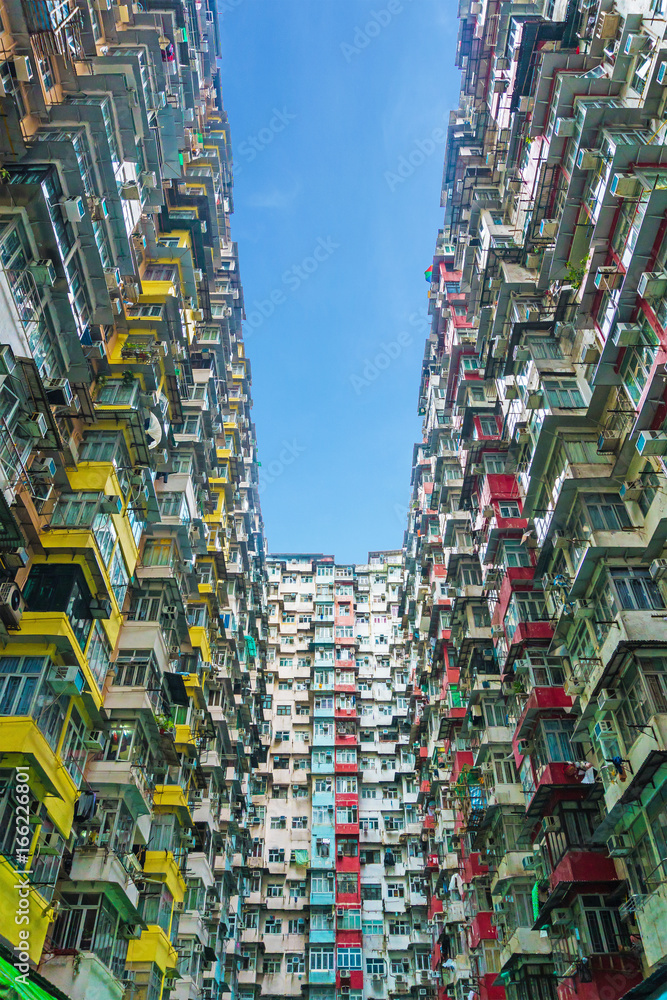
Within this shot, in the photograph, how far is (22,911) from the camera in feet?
50.1

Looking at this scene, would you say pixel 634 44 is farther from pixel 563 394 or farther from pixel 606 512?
pixel 606 512

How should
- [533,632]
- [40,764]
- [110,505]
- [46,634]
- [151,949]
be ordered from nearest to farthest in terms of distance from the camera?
[40,764], [46,634], [110,505], [151,949], [533,632]

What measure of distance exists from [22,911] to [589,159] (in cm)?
2699

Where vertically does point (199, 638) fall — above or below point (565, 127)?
below

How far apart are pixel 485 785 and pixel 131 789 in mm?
17249

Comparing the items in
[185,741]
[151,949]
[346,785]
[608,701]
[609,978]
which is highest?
[346,785]

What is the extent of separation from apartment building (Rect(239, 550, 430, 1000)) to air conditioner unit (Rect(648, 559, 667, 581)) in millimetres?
36302

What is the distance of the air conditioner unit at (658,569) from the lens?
20016mm

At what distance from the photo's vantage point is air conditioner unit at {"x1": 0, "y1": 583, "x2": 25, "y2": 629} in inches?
687

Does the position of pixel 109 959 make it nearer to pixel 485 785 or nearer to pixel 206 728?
pixel 206 728

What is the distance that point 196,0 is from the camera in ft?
144

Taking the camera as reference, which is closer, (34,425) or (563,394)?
(34,425)

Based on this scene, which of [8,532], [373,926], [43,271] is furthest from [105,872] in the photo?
[373,926]

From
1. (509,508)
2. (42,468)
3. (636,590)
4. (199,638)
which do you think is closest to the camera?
(42,468)
